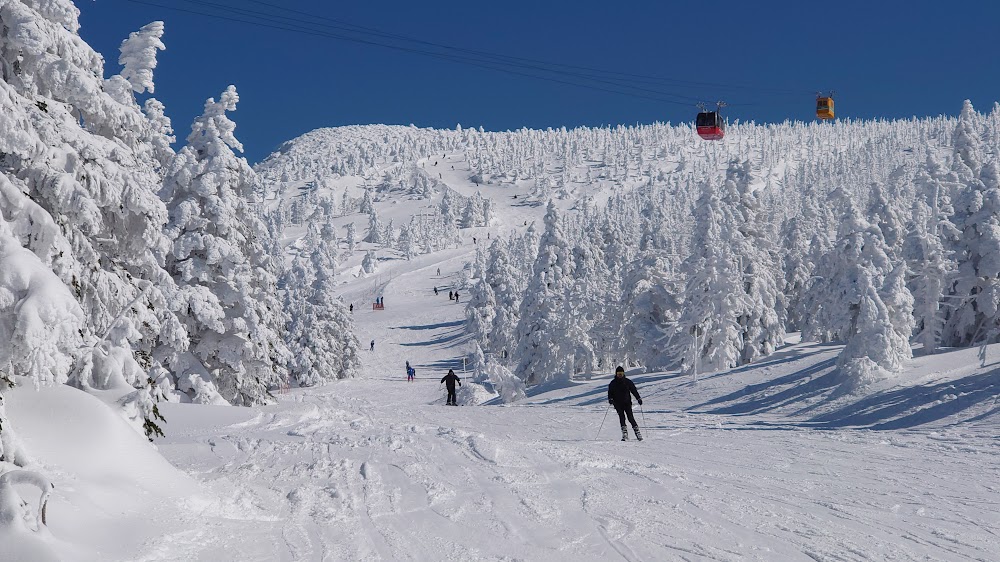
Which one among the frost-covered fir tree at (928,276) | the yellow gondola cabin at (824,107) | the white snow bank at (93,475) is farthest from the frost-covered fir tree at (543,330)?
the white snow bank at (93,475)

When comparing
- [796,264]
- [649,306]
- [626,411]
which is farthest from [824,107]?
[626,411]

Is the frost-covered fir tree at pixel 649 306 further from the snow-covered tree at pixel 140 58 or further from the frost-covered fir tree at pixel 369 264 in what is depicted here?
the frost-covered fir tree at pixel 369 264

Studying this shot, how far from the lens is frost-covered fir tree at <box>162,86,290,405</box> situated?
77.2 feet

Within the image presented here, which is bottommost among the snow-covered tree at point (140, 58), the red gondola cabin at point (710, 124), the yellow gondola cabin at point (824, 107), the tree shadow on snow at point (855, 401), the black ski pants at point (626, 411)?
the tree shadow on snow at point (855, 401)

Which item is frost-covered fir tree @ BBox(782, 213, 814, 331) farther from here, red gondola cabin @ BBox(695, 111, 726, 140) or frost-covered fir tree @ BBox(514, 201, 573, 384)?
red gondola cabin @ BBox(695, 111, 726, 140)

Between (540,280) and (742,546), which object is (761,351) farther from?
(742,546)

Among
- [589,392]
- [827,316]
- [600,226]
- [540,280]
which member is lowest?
[589,392]

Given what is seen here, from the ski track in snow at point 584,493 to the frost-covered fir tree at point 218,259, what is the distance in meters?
7.38

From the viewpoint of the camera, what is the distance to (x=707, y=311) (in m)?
37.9

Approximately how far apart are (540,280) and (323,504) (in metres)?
39.5

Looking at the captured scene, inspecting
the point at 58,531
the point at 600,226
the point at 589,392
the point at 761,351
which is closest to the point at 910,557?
the point at 58,531

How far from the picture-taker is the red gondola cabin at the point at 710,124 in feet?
115

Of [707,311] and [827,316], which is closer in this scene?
[707,311]

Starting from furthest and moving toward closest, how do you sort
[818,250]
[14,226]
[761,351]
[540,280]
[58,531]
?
[818,250], [540,280], [761,351], [14,226], [58,531]
